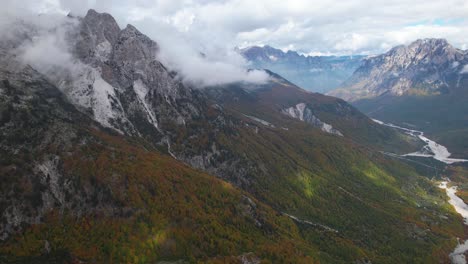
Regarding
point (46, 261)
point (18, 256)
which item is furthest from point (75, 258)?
point (18, 256)

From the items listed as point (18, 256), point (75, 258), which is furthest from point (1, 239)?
point (75, 258)

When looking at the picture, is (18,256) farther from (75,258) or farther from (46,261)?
(75,258)

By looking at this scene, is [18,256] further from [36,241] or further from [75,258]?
[75,258]

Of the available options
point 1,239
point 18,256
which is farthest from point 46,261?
point 1,239

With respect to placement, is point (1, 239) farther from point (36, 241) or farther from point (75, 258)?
point (75, 258)
